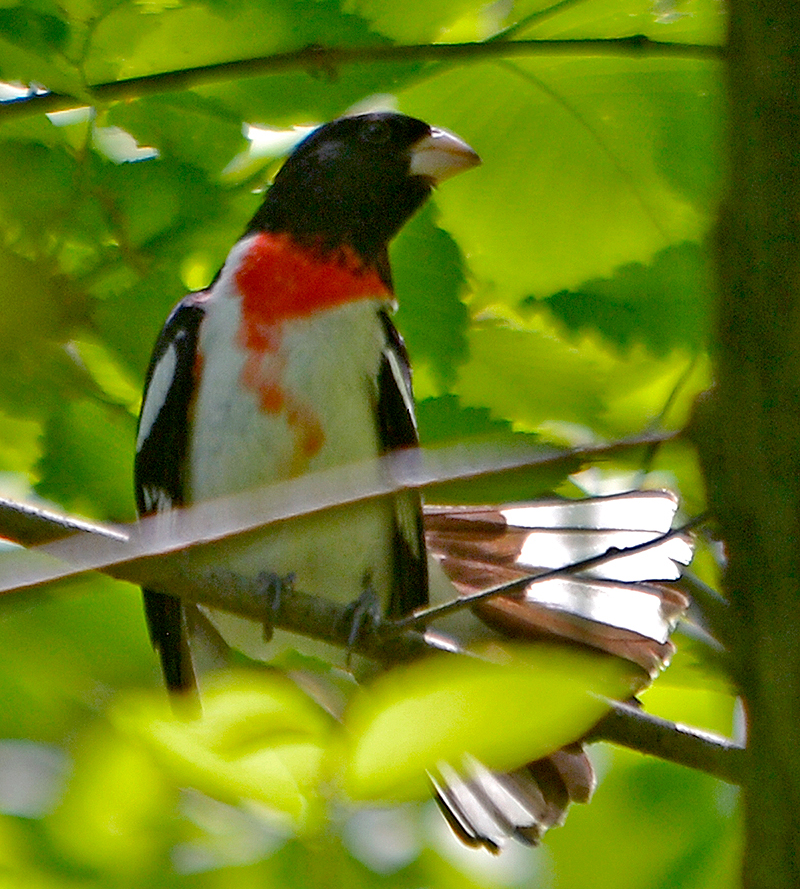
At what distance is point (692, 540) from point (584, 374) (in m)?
0.37

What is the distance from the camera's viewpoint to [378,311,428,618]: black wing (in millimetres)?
2799

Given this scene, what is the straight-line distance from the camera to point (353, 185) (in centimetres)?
327

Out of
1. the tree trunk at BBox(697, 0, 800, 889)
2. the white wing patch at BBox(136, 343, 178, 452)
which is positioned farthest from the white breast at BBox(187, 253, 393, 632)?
the tree trunk at BBox(697, 0, 800, 889)

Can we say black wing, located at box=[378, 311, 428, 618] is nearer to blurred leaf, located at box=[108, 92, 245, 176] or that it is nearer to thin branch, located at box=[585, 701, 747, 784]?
blurred leaf, located at box=[108, 92, 245, 176]

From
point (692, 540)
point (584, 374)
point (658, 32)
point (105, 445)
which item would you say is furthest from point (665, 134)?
point (105, 445)

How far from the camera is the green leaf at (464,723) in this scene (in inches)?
31.2

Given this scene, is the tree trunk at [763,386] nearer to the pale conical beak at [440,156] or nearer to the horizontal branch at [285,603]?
the horizontal branch at [285,603]

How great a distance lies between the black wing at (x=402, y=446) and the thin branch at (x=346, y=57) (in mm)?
718

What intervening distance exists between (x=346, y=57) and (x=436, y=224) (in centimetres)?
51

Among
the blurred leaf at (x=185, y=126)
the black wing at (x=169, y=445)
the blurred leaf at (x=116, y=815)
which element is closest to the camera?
the blurred leaf at (x=116, y=815)

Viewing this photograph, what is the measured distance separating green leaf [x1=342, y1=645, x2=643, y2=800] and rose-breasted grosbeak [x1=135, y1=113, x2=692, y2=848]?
5.56 feet

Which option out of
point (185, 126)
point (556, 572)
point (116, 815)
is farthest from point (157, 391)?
point (116, 815)

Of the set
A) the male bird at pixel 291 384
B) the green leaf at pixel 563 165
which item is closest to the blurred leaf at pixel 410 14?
the green leaf at pixel 563 165

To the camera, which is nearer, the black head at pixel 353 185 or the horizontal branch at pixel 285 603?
the horizontal branch at pixel 285 603
